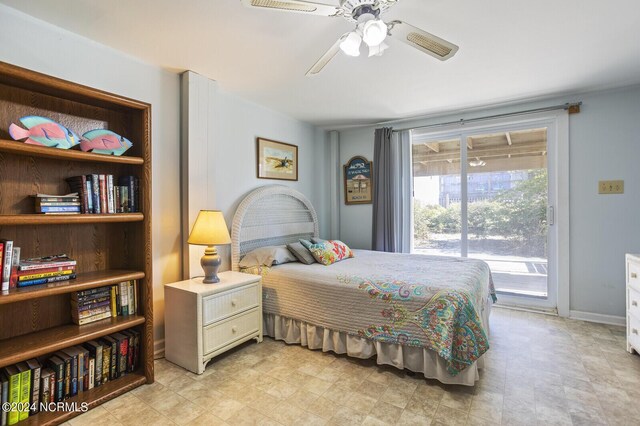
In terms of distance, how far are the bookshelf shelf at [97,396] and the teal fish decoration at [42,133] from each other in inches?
57.7

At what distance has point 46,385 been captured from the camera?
1.69 metres

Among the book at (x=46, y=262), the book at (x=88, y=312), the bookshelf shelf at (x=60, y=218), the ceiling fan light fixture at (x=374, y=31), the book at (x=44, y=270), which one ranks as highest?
the ceiling fan light fixture at (x=374, y=31)

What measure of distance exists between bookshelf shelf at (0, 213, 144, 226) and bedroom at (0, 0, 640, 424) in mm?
523

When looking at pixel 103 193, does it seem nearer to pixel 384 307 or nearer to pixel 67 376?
pixel 67 376

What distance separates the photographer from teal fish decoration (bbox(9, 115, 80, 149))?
1.58m

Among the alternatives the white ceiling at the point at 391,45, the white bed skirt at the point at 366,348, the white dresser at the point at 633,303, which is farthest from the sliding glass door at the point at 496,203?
the white bed skirt at the point at 366,348

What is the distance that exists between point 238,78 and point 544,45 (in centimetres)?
238

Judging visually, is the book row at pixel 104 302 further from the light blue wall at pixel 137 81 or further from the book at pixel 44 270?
the light blue wall at pixel 137 81

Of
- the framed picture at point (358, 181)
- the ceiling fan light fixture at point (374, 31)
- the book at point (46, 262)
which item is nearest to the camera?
the ceiling fan light fixture at point (374, 31)

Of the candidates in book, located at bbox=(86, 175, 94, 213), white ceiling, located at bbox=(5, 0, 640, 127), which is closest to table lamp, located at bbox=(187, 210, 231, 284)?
book, located at bbox=(86, 175, 94, 213)

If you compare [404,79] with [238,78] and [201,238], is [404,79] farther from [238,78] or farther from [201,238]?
[201,238]

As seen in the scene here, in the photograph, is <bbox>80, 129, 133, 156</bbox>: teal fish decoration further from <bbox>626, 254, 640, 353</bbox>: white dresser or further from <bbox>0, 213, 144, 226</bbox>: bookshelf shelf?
<bbox>626, 254, 640, 353</bbox>: white dresser

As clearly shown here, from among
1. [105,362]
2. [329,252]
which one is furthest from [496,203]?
[105,362]

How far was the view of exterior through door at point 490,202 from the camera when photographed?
3.42m
